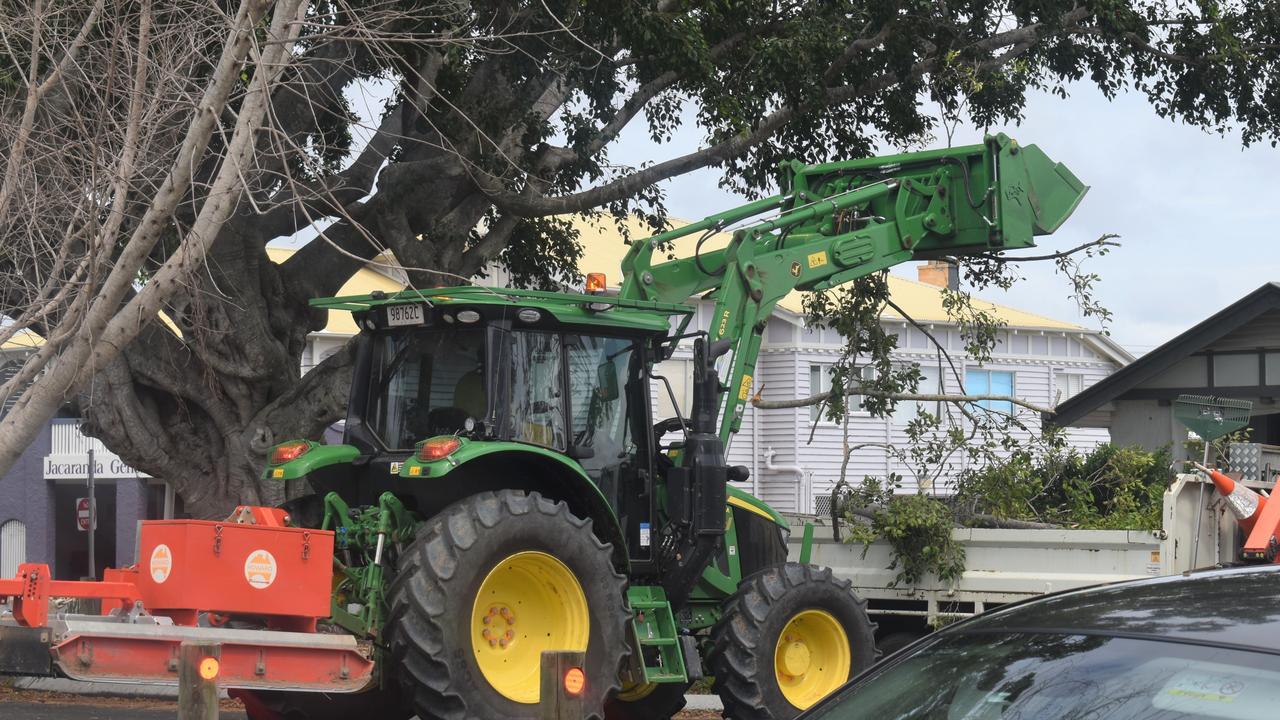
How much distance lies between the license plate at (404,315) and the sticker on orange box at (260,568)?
76.0 inches

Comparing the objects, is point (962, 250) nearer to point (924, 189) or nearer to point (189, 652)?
point (924, 189)

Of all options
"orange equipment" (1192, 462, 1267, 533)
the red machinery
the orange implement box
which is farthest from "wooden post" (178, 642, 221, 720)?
"orange equipment" (1192, 462, 1267, 533)

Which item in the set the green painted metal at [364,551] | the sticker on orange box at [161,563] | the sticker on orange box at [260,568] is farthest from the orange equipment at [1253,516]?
the sticker on orange box at [161,563]

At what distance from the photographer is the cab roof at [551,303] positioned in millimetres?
9086

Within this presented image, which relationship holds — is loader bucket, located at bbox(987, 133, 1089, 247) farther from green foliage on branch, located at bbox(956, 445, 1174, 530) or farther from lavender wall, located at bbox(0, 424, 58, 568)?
lavender wall, located at bbox(0, 424, 58, 568)

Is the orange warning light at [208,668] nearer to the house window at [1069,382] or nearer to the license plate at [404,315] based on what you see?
the license plate at [404,315]

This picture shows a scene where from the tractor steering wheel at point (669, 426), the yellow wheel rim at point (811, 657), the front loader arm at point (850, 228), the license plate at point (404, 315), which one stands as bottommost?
the yellow wheel rim at point (811, 657)

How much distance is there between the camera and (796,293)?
118ft

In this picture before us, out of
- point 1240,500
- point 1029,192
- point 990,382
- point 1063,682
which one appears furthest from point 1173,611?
point 990,382

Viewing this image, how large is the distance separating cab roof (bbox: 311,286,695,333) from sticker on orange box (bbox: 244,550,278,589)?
178 cm

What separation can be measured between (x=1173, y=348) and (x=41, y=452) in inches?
884

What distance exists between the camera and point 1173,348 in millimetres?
19297

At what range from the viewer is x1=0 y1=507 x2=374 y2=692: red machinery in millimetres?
7414

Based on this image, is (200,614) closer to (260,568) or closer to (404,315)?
(260,568)
